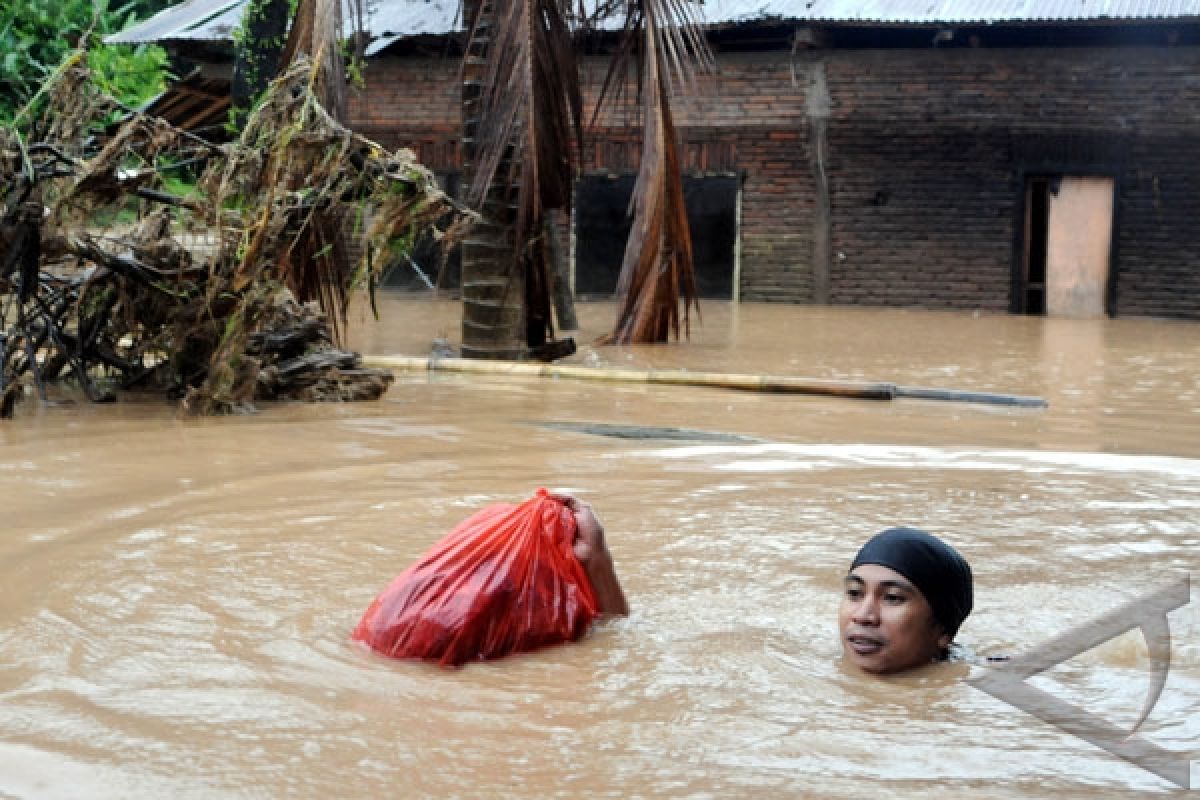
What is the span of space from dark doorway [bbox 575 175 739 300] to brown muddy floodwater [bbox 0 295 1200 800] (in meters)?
9.27

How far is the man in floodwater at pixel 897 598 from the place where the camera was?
4.29 m

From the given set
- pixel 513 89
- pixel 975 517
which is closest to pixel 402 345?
pixel 513 89

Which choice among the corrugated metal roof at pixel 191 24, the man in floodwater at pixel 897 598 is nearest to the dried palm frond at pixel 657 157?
the man in floodwater at pixel 897 598

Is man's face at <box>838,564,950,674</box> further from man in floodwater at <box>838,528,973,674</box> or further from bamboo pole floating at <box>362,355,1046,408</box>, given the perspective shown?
bamboo pole floating at <box>362,355,1046,408</box>

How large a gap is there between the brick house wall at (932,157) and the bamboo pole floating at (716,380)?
22.9ft

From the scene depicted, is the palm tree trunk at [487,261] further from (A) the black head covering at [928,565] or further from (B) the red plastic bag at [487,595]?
(A) the black head covering at [928,565]

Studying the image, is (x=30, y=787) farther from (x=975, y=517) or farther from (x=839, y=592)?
(x=975, y=517)

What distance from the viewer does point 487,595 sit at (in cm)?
426

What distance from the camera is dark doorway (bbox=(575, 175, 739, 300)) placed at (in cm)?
1908

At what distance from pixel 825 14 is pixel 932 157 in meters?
2.22

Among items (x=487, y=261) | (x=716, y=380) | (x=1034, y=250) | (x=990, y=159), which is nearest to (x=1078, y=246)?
(x=1034, y=250)

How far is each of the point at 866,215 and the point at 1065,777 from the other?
15.3 m

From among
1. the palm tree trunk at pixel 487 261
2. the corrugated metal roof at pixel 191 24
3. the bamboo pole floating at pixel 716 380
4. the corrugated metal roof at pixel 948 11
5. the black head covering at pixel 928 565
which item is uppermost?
the corrugated metal roof at pixel 191 24

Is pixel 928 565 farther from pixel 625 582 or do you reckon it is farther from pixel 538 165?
pixel 538 165
